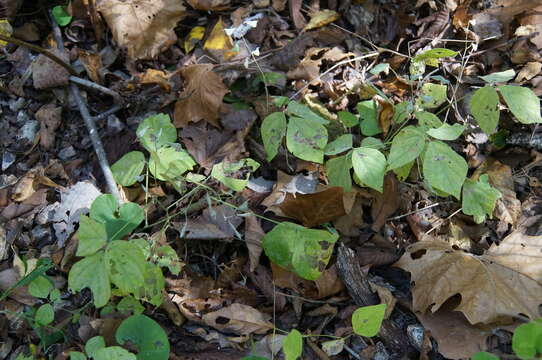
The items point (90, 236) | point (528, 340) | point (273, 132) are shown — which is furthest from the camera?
point (273, 132)

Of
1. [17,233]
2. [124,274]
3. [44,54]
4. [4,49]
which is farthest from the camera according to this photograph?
[4,49]

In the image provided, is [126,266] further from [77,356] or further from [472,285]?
[472,285]

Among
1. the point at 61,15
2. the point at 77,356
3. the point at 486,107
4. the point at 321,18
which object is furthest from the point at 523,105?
the point at 61,15

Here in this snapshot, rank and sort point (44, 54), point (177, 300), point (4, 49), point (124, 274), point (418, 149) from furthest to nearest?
point (4, 49)
point (44, 54)
point (177, 300)
point (418, 149)
point (124, 274)

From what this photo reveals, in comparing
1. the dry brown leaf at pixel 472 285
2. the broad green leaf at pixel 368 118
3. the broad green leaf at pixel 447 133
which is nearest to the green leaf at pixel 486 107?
the broad green leaf at pixel 447 133

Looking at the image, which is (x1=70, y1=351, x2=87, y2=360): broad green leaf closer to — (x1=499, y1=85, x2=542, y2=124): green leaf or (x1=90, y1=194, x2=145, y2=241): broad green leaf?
(x1=90, y1=194, x2=145, y2=241): broad green leaf

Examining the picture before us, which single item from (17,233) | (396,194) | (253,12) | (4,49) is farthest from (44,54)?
(396,194)

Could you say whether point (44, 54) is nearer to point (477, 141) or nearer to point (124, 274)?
point (124, 274)
